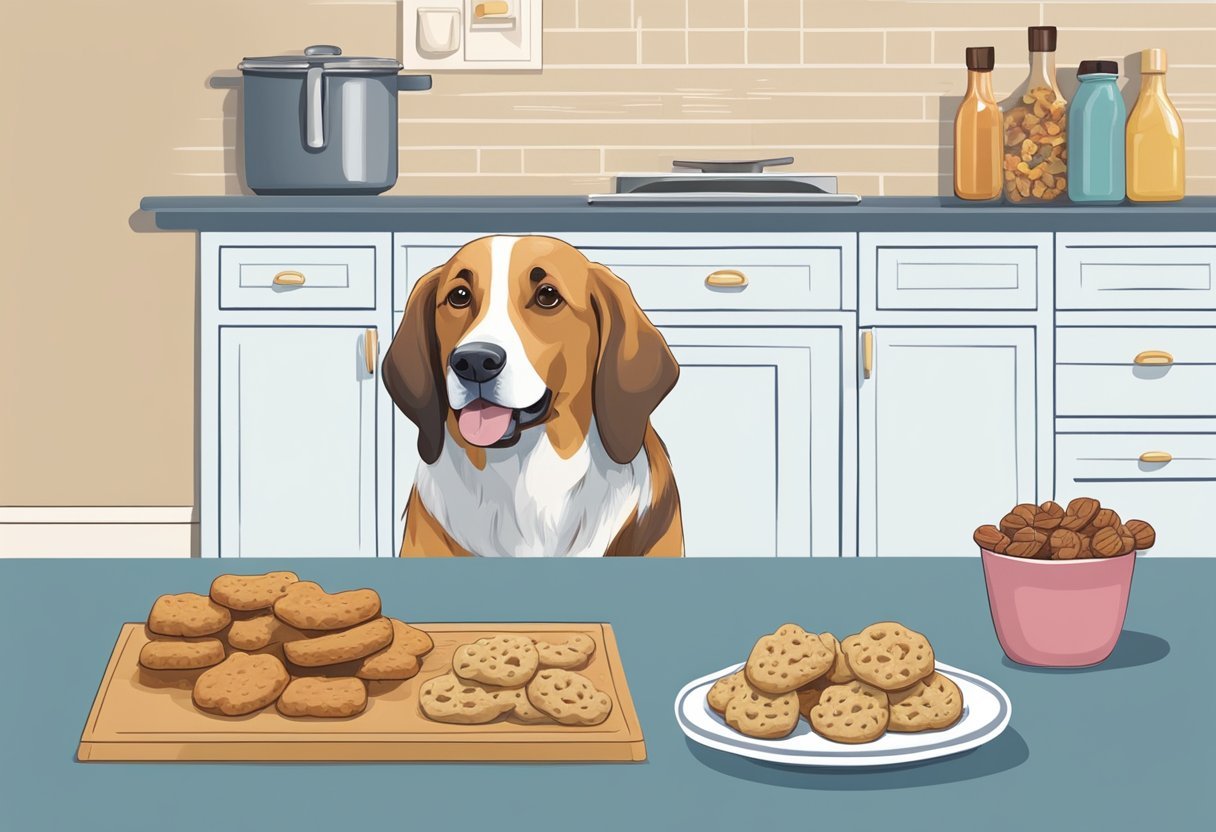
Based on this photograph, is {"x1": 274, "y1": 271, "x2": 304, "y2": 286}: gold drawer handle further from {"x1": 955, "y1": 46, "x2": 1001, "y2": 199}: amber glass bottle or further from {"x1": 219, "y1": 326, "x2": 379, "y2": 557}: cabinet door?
{"x1": 955, "y1": 46, "x2": 1001, "y2": 199}: amber glass bottle

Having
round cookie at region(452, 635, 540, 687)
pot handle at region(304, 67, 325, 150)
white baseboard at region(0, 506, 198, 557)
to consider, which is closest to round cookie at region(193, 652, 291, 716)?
round cookie at region(452, 635, 540, 687)

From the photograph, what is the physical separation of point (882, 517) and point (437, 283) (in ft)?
4.86

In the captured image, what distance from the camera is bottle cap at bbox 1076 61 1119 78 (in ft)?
11.6

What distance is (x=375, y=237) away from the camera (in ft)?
→ 10.6

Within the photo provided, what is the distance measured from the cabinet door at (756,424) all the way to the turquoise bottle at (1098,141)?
0.81 m

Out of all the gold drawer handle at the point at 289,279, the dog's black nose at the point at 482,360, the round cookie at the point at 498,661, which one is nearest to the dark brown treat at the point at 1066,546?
the round cookie at the point at 498,661

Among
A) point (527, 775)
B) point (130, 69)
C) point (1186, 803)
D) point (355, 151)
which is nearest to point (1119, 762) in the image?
point (1186, 803)

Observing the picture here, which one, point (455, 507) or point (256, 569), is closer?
point (256, 569)

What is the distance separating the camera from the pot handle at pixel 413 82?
3.75 m

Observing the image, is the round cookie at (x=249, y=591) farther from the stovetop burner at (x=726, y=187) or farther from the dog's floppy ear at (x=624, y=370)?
the stovetop burner at (x=726, y=187)

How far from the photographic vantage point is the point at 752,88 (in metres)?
3.92

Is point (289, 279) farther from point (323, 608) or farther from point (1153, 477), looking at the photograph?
point (323, 608)

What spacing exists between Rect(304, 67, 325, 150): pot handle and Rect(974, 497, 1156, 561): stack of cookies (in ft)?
9.12

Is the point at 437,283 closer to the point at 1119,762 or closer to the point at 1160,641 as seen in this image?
the point at 1160,641
